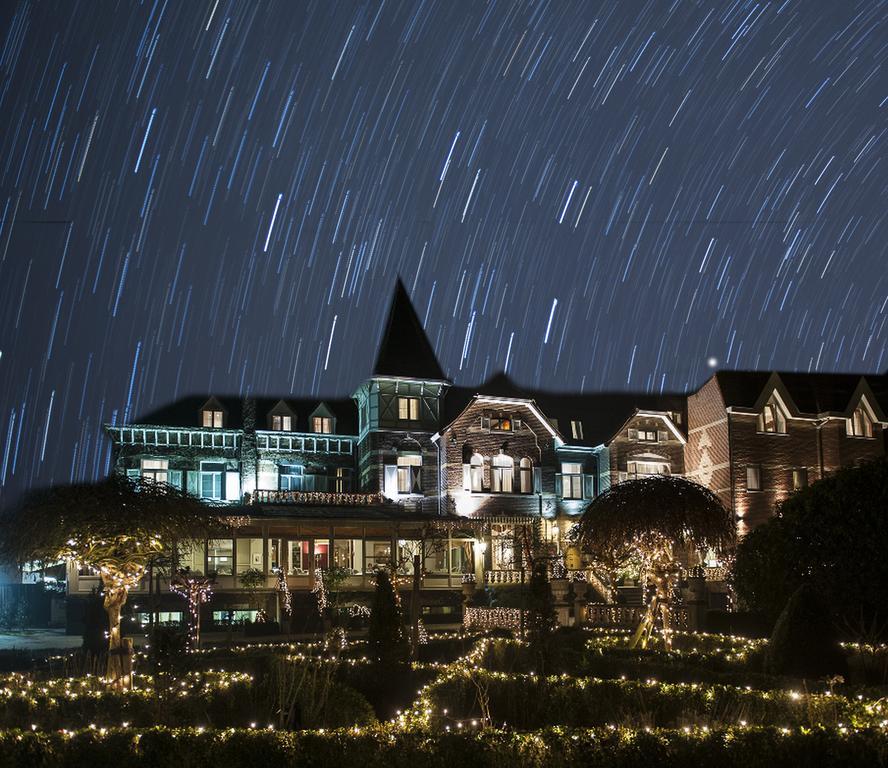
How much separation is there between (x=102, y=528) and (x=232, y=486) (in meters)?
27.7

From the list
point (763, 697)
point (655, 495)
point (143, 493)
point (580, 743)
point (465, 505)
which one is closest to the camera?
point (580, 743)

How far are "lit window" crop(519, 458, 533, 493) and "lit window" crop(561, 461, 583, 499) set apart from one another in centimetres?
197

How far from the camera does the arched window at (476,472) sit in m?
52.3

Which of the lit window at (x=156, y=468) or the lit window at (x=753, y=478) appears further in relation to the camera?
the lit window at (x=753, y=478)

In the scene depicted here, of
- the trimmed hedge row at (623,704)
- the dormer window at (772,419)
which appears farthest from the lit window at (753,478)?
the trimmed hedge row at (623,704)

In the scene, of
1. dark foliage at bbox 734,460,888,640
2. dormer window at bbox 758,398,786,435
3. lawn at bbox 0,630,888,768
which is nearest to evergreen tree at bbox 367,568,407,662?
lawn at bbox 0,630,888,768

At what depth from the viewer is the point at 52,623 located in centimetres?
4750

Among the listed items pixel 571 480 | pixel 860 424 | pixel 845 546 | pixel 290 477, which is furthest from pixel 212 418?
pixel 860 424

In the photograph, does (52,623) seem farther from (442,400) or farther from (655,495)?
(655,495)

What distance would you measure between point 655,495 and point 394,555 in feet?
73.9

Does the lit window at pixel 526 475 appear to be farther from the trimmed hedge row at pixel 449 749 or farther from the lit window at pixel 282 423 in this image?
the trimmed hedge row at pixel 449 749

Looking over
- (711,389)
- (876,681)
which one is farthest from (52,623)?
(876,681)

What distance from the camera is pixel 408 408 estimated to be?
52.4 m

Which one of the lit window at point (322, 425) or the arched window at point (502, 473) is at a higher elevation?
the lit window at point (322, 425)
